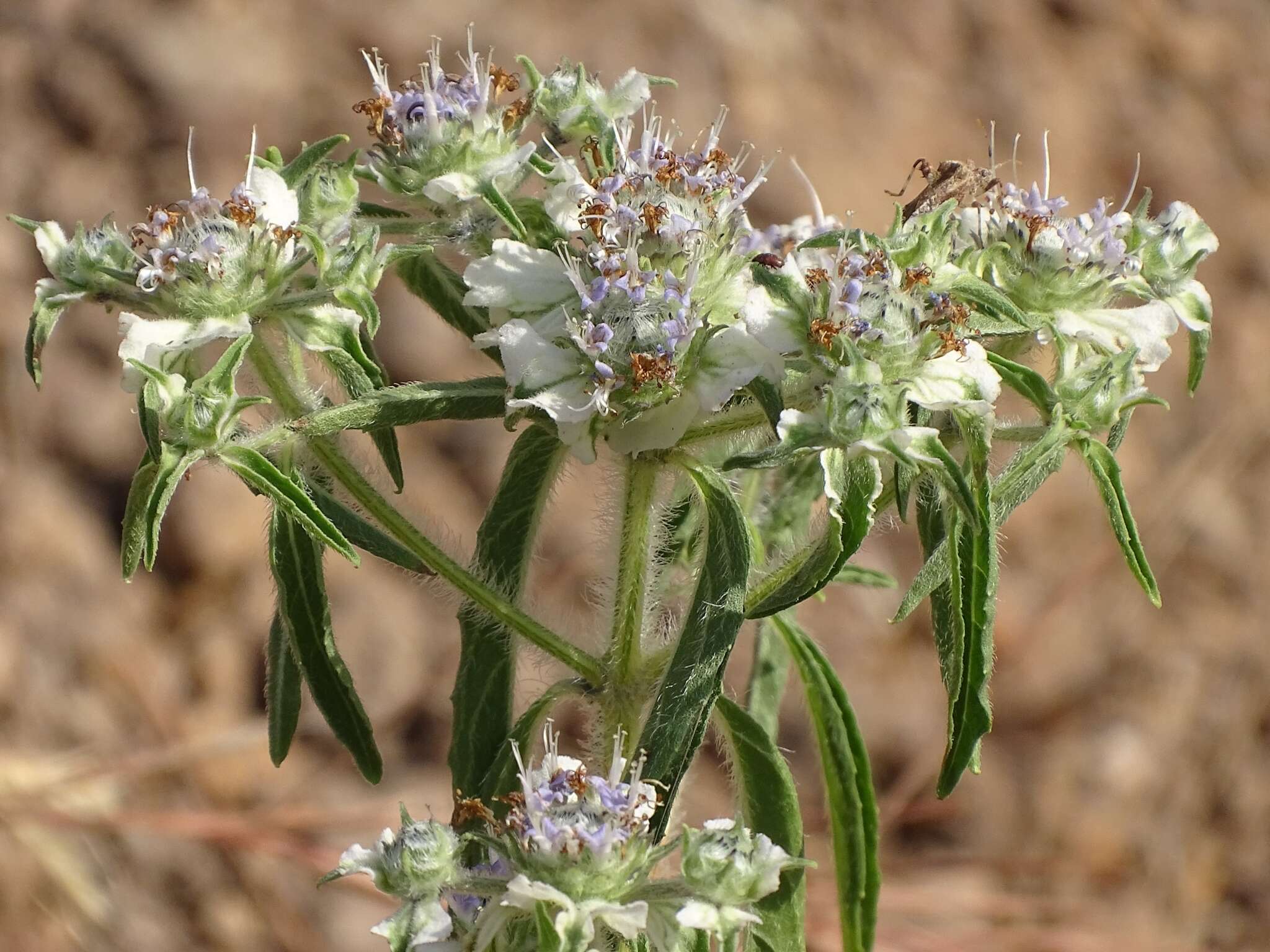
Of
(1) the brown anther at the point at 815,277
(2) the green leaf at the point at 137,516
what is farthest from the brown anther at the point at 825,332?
(2) the green leaf at the point at 137,516

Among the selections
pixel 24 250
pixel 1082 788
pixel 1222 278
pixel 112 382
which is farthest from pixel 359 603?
pixel 1222 278

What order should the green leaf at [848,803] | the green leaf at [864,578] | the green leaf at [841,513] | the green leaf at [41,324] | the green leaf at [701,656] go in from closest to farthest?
the green leaf at [841,513] < the green leaf at [701,656] < the green leaf at [41,324] < the green leaf at [848,803] < the green leaf at [864,578]

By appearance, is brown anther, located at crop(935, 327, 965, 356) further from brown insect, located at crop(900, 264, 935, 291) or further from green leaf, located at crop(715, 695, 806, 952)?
green leaf, located at crop(715, 695, 806, 952)

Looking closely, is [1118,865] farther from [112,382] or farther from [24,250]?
[24,250]

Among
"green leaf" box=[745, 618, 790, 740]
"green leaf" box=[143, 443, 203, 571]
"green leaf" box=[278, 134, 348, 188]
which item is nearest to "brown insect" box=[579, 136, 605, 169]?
"green leaf" box=[278, 134, 348, 188]

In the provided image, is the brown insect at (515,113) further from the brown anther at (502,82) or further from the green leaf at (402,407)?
the green leaf at (402,407)

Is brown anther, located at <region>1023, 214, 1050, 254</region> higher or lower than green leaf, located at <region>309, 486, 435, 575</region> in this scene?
higher

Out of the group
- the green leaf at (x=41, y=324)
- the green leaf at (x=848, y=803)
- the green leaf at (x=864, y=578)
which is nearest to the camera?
the green leaf at (x=41, y=324)
